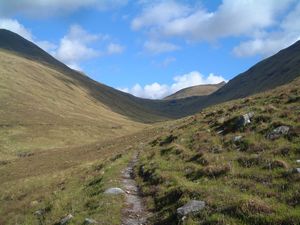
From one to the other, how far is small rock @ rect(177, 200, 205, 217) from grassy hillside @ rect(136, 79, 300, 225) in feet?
0.72

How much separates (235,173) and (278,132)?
5352 mm

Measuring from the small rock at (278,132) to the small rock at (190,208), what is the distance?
7.95 meters

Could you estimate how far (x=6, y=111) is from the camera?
12356 cm

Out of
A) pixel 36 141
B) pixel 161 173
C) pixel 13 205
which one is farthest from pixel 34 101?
pixel 161 173

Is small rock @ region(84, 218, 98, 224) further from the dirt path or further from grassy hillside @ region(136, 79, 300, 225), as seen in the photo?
grassy hillside @ region(136, 79, 300, 225)

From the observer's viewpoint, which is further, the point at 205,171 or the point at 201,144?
the point at 201,144

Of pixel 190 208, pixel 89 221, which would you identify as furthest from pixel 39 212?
pixel 190 208

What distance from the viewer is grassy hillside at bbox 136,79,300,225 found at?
11.6m

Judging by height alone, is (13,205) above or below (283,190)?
below

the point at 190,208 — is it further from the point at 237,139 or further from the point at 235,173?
the point at 237,139

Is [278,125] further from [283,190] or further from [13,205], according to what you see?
[13,205]

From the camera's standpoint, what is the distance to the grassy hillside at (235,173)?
38.2ft

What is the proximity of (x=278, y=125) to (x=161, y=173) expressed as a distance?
271 inches

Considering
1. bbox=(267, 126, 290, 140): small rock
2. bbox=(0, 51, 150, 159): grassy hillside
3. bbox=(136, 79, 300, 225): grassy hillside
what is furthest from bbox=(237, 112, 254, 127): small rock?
bbox=(0, 51, 150, 159): grassy hillside
